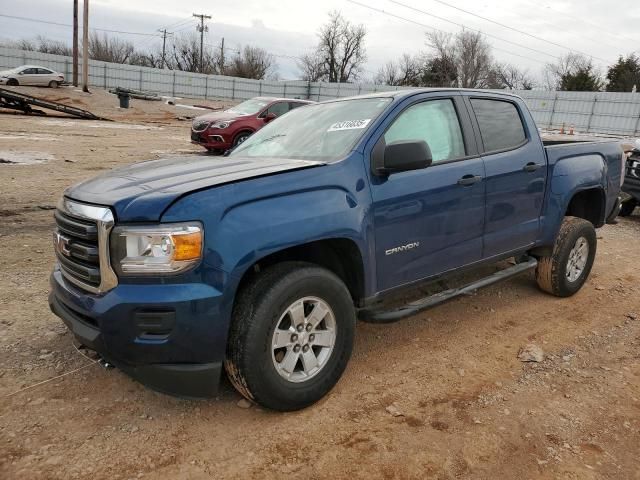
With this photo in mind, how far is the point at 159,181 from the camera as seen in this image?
111 inches

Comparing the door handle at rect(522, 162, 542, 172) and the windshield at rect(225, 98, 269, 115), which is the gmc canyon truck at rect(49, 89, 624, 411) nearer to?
the door handle at rect(522, 162, 542, 172)

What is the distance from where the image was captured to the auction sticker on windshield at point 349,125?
3.39 meters

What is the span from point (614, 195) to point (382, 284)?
3.40 metres

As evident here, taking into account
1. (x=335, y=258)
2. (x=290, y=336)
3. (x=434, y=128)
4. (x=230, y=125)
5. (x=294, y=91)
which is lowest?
(x=290, y=336)

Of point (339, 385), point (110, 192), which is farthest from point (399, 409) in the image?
point (110, 192)

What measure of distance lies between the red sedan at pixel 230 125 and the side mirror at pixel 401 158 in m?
9.87

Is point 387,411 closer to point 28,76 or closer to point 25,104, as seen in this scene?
point 25,104

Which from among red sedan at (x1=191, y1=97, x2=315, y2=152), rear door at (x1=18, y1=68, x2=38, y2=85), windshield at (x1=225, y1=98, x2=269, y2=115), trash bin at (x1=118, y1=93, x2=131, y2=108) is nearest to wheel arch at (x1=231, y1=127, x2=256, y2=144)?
red sedan at (x1=191, y1=97, x2=315, y2=152)

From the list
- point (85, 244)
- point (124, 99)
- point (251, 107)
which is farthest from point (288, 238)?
point (124, 99)

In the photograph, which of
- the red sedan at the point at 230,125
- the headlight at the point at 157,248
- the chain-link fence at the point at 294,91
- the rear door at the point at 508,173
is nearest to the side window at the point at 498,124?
the rear door at the point at 508,173

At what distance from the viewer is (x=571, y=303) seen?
4.87 m

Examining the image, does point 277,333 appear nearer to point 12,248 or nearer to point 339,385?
point 339,385

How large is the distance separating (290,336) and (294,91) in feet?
149

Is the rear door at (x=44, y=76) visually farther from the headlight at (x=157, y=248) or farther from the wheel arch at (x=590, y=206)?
the headlight at (x=157, y=248)
